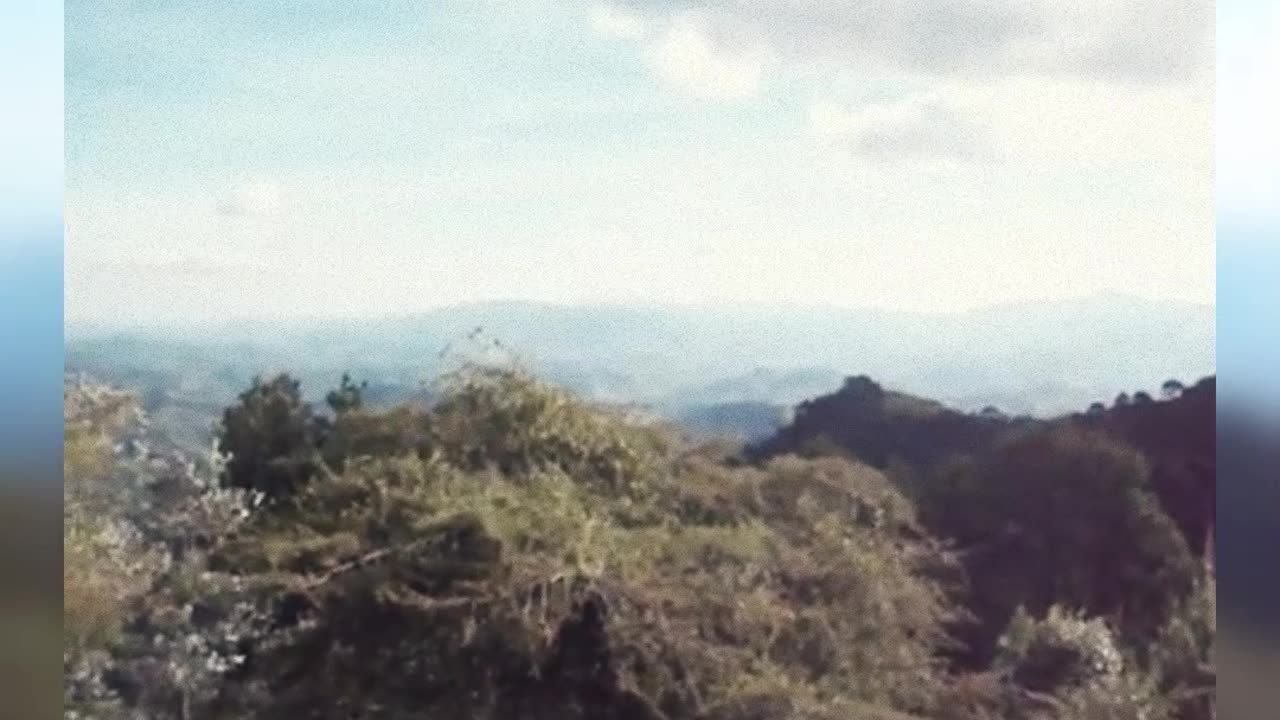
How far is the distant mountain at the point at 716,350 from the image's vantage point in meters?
4.43

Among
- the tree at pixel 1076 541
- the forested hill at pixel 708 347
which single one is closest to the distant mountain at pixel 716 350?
the forested hill at pixel 708 347

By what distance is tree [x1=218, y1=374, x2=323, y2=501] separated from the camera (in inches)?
176

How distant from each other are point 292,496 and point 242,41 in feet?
2.55

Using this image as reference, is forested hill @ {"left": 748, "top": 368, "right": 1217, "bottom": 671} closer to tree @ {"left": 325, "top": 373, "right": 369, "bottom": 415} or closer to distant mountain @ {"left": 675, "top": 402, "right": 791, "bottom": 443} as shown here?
distant mountain @ {"left": 675, "top": 402, "right": 791, "bottom": 443}

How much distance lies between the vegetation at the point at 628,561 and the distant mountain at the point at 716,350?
4 cm

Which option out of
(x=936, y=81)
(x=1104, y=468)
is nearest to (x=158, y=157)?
(x=936, y=81)

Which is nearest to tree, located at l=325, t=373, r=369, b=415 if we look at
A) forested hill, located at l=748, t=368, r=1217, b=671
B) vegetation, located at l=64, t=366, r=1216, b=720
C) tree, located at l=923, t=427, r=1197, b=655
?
vegetation, located at l=64, t=366, r=1216, b=720

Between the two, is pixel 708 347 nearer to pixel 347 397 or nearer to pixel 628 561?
pixel 628 561

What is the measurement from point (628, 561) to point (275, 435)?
64cm

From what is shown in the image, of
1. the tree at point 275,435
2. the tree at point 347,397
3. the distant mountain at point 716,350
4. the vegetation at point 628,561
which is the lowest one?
the vegetation at point 628,561

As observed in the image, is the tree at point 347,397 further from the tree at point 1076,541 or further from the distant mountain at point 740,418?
the tree at point 1076,541

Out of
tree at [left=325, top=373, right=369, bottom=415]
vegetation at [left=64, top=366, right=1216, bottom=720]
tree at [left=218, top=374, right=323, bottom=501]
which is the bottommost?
vegetation at [left=64, top=366, right=1216, bottom=720]

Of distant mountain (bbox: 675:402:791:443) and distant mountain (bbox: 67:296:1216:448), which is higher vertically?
distant mountain (bbox: 67:296:1216:448)

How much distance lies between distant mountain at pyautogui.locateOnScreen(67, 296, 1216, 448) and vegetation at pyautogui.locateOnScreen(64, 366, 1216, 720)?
0.15 feet
